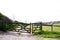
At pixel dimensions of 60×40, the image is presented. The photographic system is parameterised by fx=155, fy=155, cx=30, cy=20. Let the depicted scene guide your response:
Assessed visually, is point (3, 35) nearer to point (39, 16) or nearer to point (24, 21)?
point (24, 21)

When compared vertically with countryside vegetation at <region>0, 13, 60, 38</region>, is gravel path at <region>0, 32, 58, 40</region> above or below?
below

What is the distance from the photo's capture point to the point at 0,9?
1.95 metres

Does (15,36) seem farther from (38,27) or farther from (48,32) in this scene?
(48,32)

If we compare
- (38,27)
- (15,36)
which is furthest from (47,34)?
(15,36)

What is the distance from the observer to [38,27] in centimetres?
189

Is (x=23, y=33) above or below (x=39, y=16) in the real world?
below

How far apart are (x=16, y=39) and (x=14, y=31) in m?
0.11

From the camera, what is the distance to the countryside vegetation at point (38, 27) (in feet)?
6.04

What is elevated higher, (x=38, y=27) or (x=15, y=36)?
(x=38, y=27)

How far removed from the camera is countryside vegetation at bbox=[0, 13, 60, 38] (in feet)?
6.04

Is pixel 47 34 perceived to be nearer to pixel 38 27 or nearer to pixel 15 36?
pixel 38 27

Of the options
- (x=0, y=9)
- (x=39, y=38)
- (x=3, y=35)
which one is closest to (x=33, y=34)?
(x=39, y=38)

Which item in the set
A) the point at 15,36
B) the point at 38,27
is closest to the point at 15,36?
the point at 15,36

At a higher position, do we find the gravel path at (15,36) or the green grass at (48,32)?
the green grass at (48,32)
